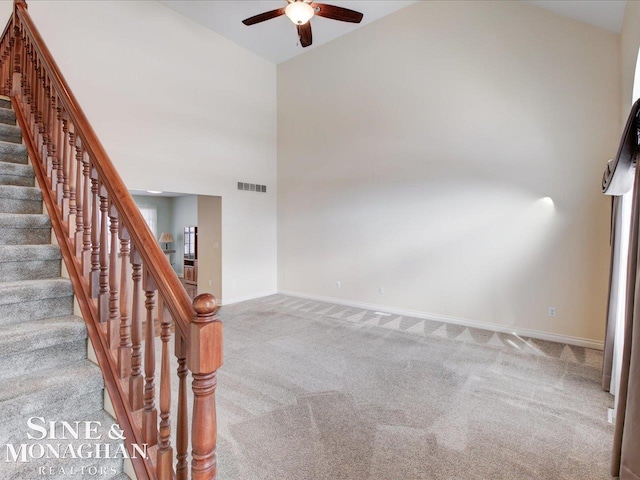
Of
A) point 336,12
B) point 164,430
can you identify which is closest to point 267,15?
point 336,12

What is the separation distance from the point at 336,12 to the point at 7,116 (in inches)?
136

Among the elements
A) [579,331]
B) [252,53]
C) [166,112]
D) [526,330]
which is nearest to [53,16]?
[166,112]

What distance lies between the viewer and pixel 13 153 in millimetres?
2609

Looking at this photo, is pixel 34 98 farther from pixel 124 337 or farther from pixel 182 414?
pixel 182 414

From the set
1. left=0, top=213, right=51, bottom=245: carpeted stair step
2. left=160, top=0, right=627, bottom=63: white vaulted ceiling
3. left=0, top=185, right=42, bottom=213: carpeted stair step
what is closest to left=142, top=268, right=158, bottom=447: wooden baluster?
left=0, top=213, right=51, bottom=245: carpeted stair step

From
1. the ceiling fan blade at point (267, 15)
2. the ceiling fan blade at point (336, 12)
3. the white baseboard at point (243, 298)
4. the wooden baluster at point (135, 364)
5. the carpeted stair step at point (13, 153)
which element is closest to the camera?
the wooden baluster at point (135, 364)

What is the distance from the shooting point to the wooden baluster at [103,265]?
173 cm

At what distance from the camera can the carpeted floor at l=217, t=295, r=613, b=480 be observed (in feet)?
6.66

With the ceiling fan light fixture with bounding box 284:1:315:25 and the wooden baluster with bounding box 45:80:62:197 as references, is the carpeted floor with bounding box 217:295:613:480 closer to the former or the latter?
the wooden baluster with bounding box 45:80:62:197

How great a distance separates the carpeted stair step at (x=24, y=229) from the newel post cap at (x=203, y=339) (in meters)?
1.87

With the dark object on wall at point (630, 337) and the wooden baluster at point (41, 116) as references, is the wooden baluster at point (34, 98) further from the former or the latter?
the dark object on wall at point (630, 337)

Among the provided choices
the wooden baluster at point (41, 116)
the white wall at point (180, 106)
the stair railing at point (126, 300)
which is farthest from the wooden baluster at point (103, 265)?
the white wall at point (180, 106)

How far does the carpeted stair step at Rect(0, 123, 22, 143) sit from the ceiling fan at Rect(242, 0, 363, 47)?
277 cm

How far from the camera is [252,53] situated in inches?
258
